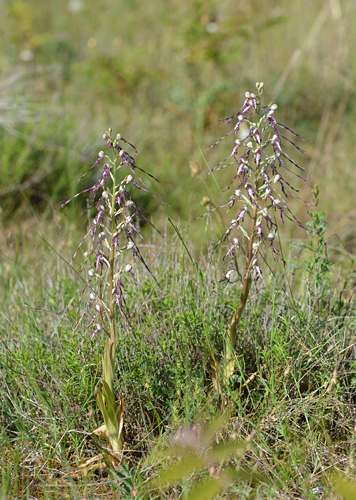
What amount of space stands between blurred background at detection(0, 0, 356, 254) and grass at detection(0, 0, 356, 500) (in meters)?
0.02

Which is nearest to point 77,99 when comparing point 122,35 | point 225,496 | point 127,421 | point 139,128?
point 139,128

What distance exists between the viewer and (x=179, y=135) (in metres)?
5.29

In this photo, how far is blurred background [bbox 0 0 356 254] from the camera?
426cm

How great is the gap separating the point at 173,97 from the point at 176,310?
3.50 metres

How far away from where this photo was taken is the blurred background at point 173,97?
4.26m

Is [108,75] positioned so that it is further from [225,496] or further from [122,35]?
[225,496]

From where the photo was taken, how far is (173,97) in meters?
5.45

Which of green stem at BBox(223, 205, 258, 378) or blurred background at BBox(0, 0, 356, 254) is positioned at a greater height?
blurred background at BBox(0, 0, 356, 254)

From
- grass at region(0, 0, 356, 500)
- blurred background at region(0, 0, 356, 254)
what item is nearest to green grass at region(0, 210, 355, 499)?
grass at region(0, 0, 356, 500)

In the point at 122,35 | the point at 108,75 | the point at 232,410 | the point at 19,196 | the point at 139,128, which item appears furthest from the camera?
the point at 122,35

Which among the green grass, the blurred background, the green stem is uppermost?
the blurred background

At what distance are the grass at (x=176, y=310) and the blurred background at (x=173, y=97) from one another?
2cm

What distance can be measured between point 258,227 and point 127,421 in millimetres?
954

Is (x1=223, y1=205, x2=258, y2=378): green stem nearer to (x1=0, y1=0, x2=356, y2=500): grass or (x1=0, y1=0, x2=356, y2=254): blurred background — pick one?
(x1=0, y1=0, x2=356, y2=500): grass
